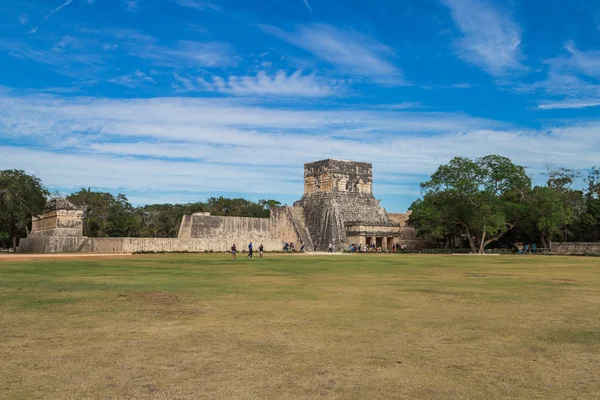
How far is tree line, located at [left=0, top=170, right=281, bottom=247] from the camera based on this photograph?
3919 centimetres

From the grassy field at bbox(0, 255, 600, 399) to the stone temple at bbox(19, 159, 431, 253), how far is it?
29.9 m

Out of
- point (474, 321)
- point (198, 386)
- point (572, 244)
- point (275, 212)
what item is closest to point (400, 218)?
point (275, 212)

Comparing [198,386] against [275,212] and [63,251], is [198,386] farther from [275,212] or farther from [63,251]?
[275,212]

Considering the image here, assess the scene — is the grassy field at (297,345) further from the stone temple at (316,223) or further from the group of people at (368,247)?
the group of people at (368,247)

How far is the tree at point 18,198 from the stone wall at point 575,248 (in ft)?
120

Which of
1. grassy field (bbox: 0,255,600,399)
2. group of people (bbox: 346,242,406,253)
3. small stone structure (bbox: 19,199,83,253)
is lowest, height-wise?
grassy field (bbox: 0,255,600,399)

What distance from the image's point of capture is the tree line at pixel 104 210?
1543 inches

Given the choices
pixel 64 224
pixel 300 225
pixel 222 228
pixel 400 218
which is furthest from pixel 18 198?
pixel 400 218

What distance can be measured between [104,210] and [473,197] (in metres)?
34.1

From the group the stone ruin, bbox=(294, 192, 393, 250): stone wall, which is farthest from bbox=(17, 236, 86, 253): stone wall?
bbox=(294, 192, 393, 250): stone wall

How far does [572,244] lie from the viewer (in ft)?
131

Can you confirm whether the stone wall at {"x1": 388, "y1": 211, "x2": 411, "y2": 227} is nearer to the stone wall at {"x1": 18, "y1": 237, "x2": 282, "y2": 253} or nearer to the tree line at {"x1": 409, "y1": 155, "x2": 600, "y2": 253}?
the tree line at {"x1": 409, "y1": 155, "x2": 600, "y2": 253}

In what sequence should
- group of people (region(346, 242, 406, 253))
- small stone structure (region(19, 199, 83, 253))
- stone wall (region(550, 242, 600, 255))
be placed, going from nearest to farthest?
small stone structure (region(19, 199, 83, 253)), stone wall (region(550, 242, 600, 255)), group of people (region(346, 242, 406, 253))

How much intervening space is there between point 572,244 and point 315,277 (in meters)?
29.9
